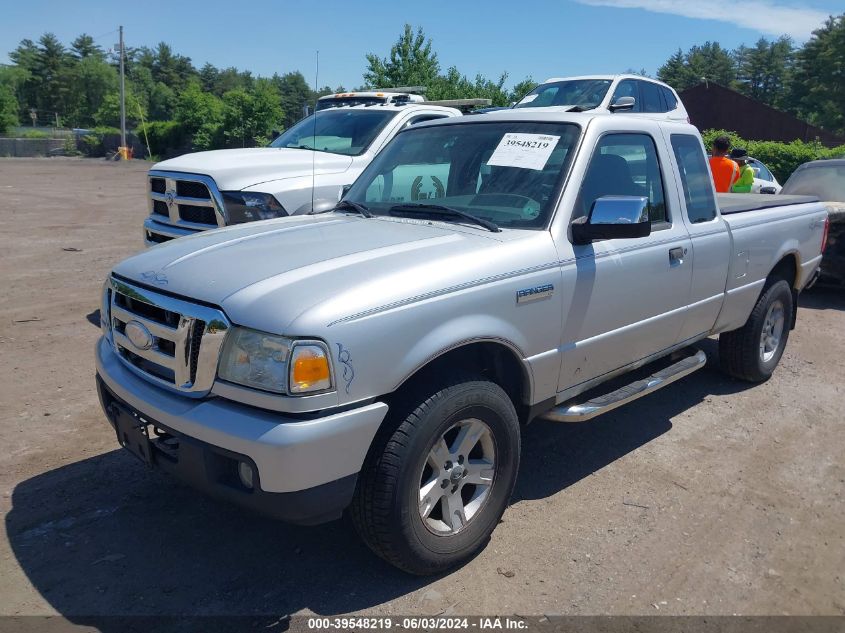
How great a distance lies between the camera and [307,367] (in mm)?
2598

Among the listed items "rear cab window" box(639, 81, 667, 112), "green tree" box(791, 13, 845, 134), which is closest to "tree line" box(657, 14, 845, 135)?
"green tree" box(791, 13, 845, 134)

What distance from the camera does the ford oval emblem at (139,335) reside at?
3.03 m

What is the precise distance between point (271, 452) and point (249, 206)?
450 cm

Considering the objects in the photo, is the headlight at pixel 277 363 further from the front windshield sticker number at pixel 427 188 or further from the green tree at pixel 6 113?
the green tree at pixel 6 113

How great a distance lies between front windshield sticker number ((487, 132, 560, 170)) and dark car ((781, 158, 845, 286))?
19.9 ft

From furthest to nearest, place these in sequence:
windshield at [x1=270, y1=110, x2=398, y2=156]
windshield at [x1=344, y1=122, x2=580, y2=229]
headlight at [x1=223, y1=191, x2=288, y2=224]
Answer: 1. windshield at [x1=270, y1=110, x2=398, y2=156]
2. headlight at [x1=223, y1=191, x2=288, y2=224]
3. windshield at [x1=344, y1=122, x2=580, y2=229]

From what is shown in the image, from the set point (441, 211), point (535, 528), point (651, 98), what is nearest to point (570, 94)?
point (651, 98)

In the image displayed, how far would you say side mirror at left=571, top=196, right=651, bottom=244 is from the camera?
3432 mm

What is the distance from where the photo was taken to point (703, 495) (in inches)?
158

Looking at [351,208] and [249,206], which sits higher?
[351,208]

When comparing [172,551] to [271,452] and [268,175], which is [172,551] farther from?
[268,175]

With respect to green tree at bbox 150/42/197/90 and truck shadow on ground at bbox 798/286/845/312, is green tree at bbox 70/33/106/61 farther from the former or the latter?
truck shadow on ground at bbox 798/286/845/312

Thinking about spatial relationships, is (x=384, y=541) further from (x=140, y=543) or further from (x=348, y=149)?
(x=348, y=149)

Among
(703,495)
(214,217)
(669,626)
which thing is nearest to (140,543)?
(669,626)
